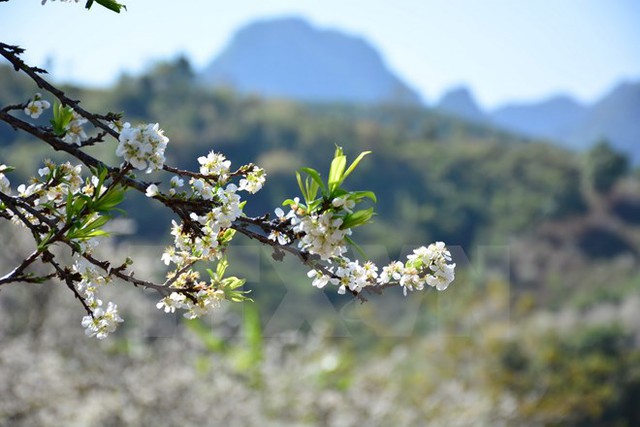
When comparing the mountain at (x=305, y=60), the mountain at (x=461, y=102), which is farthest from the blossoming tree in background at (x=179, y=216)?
the mountain at (x=305, y=60)

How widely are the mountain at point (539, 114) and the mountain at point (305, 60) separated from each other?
46.2 feet

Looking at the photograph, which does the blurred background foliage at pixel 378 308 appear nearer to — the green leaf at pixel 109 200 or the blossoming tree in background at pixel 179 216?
the blossoming tree in background at pixel 179 216

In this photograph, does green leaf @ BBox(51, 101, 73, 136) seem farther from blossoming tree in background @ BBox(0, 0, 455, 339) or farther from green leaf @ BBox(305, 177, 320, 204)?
green leaf @ BBox(305, 177, 320, 204)

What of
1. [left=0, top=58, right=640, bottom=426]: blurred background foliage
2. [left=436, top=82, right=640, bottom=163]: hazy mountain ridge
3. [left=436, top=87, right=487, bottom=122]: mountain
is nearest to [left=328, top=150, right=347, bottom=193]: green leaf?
[left=0, top=58, right=640, bottom=426]: blurred background foliage

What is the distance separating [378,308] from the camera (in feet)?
47.5

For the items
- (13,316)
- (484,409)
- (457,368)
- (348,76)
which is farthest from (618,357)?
(348,76)

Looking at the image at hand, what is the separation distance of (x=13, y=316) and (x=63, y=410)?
2.91 m

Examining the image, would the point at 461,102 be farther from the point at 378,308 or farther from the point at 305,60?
the point at 378,308

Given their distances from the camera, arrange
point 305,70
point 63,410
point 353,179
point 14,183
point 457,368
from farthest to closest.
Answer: point 305,70 < point 353,179 < point 14,183 < point 457,368 < point 63,410

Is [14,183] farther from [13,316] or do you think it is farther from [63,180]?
[63,180]

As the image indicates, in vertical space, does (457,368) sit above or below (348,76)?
below

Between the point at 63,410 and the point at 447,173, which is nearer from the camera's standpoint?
the point at 63,410

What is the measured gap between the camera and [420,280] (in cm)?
112

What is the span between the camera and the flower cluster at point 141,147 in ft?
3.15
